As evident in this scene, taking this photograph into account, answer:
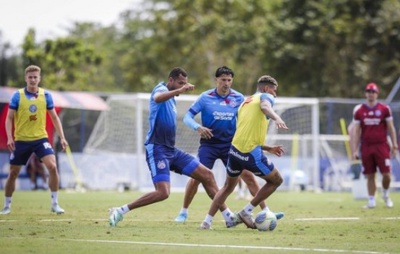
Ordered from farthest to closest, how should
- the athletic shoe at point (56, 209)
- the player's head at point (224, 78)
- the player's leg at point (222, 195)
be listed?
the athletic shoe at point (56, 209) → the player's head at point (224, 78) → the player's leg at point (222, 195)

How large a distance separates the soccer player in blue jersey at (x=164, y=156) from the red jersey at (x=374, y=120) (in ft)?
24.3

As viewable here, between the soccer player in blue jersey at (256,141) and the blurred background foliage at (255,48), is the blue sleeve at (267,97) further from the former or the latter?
the blurred background foliage at (255,48)

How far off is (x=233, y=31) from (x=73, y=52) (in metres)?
9.27

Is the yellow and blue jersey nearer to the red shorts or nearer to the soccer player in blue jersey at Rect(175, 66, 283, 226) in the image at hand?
the soccer player in blue jersey at Rect(175, 66, 283, 226)

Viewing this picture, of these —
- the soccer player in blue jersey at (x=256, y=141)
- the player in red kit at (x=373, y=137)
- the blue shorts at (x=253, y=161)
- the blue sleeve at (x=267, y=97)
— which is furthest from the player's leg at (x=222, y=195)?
the player in red kit at (x=373, y=137)

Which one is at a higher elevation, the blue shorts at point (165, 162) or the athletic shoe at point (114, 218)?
the blue shorts at point (165, 162)

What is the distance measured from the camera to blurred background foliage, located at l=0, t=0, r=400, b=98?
163ft

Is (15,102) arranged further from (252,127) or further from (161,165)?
(252,127)

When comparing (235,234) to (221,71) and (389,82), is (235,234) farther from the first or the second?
(389,82)

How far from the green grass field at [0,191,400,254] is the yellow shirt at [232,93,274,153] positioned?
3.92 feet

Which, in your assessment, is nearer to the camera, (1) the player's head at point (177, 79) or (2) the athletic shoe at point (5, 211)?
(1) the player's head at point (177, 79)

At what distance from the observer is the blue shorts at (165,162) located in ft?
46.0

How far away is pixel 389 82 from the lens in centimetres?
4834

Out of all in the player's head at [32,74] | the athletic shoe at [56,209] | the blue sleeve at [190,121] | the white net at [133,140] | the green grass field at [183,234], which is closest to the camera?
the green grass field at [183,234]
